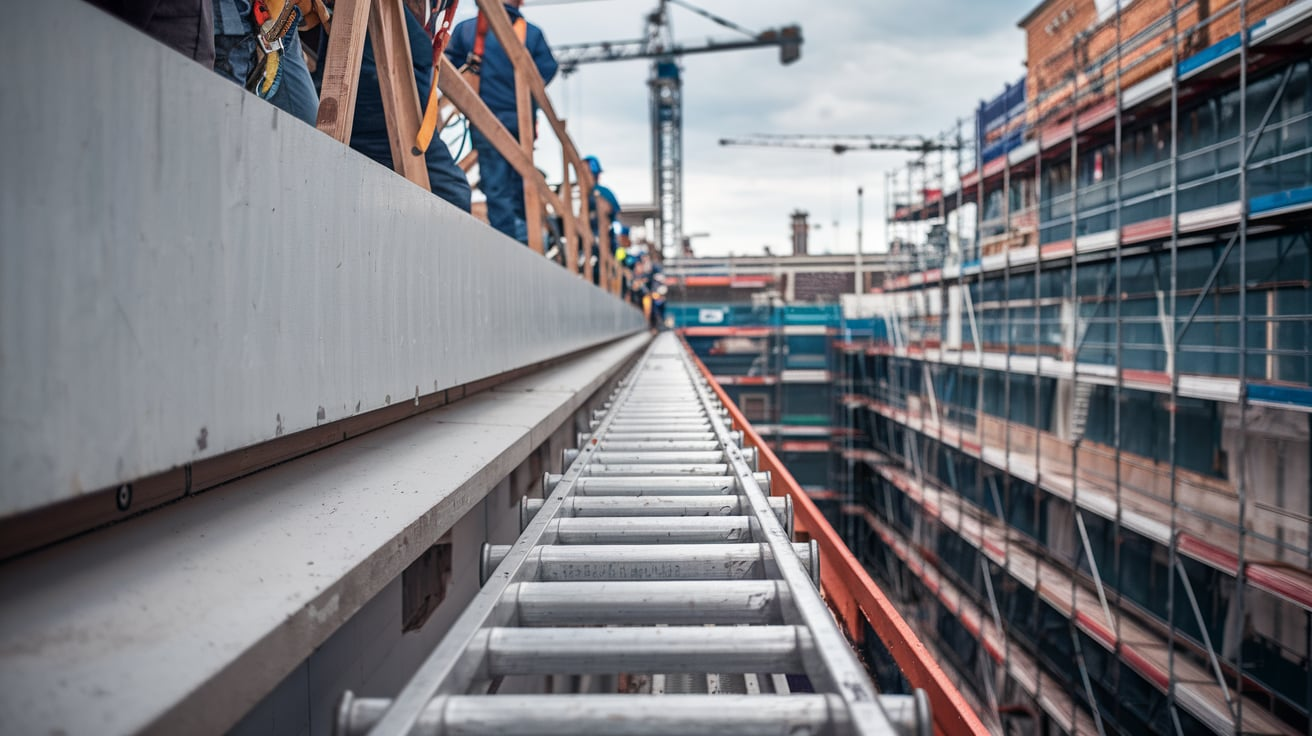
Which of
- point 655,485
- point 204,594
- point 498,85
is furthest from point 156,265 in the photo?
point 498,85

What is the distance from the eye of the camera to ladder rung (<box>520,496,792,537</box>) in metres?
1.85

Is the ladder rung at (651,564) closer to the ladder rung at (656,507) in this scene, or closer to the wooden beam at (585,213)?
the ladder rung at (656,507)

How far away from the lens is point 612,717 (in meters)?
0.85

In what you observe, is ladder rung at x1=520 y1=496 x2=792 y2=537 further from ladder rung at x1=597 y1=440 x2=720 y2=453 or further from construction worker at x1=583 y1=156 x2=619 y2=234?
construction worker at x1=583 y1=156 x2=619 y2=234

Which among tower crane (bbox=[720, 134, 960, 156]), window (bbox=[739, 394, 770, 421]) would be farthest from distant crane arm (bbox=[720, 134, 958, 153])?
window (bbox=[739, 394, 770, 421])

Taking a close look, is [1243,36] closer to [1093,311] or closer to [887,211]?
[1093,311]

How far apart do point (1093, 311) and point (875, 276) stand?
77.4 feet

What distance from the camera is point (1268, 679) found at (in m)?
6.39

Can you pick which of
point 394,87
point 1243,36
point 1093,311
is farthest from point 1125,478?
point 394,87

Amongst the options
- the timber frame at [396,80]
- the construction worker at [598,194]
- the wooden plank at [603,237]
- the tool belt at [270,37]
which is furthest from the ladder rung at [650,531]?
the wooden plank at [603,237]

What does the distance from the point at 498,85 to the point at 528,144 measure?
0.72 m

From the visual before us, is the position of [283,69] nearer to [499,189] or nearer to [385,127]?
[385,127]

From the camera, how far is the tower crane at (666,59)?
33.3 metres

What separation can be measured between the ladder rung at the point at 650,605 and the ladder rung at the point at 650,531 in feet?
1.31
